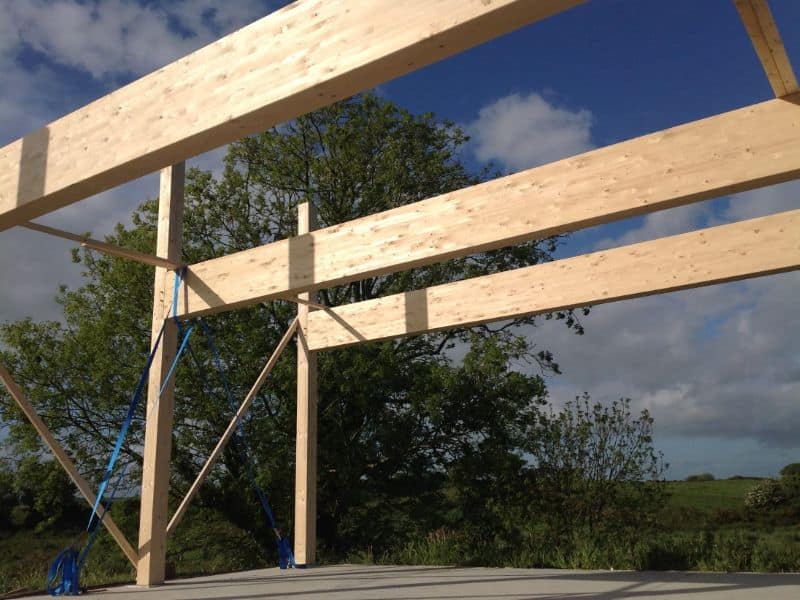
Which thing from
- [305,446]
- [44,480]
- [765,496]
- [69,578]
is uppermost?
[305,446]

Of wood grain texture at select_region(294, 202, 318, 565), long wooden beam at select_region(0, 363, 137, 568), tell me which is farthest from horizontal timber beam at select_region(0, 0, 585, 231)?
wood grain texture at select_region(294, 202, 318, 565)

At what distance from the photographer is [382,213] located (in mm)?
6102

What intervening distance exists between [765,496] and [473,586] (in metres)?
7.28

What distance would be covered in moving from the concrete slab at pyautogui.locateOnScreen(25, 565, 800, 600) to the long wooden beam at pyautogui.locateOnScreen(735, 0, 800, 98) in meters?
3.29

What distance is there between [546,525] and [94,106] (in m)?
8.22

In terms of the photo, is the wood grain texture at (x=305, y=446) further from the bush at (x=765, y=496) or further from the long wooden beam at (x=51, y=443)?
the bush at (x=765, y=496)

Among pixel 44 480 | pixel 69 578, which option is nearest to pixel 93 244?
pixel 69 578

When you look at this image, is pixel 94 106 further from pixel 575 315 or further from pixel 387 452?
pixel 575 315

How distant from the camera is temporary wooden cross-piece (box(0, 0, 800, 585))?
2910 mm

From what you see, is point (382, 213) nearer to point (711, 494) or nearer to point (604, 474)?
point (604, 474)

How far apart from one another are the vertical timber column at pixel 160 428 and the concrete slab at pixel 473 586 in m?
0.29

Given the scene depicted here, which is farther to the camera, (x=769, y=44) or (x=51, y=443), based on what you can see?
A: (x=51, y=443)

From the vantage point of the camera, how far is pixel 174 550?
40.0 ft

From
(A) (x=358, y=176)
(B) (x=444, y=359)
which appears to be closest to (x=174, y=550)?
(B) (x=444, y=359)
